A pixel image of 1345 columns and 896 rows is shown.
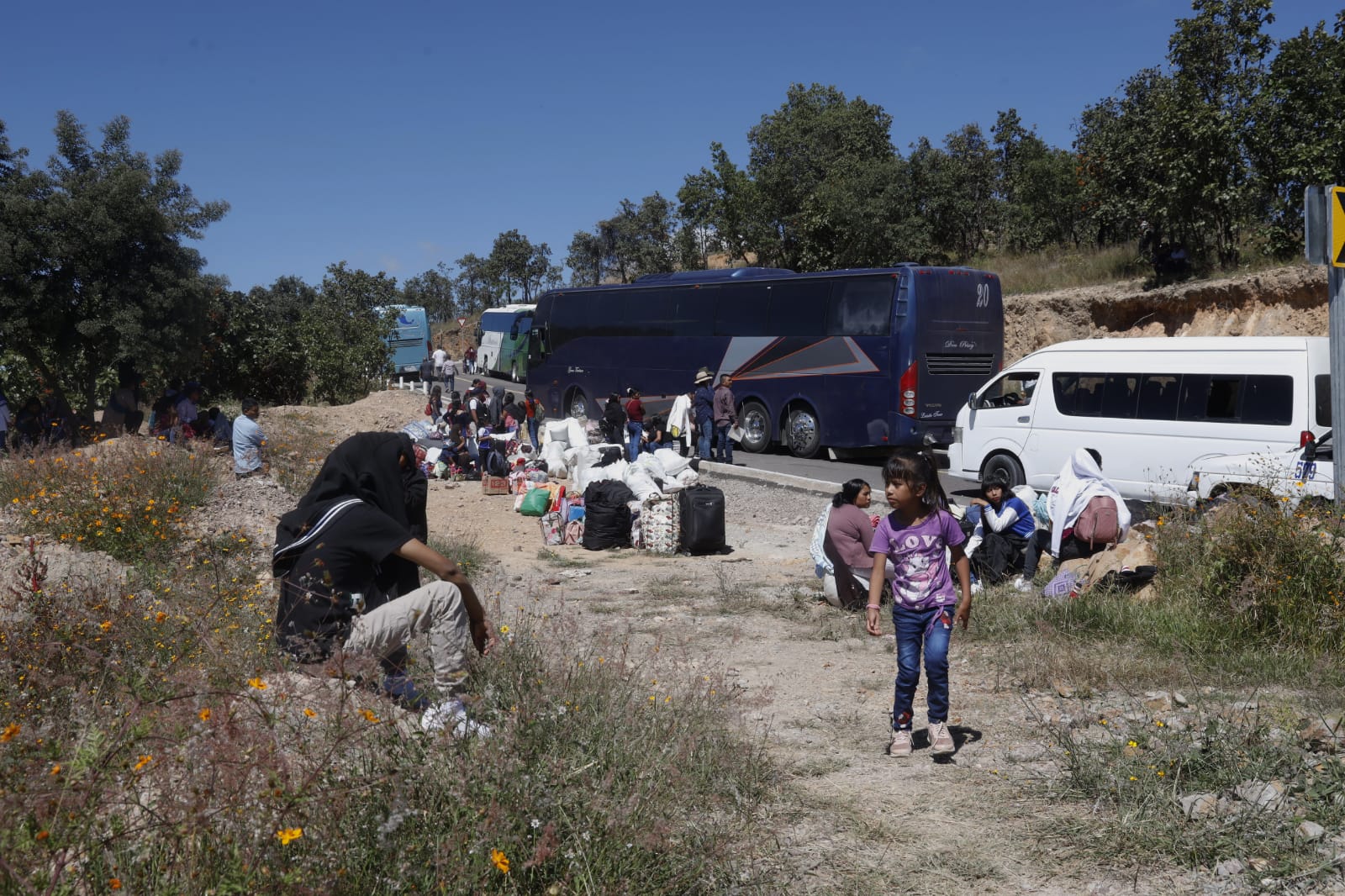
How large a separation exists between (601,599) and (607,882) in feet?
20.0

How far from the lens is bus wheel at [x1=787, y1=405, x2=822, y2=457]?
20172mm

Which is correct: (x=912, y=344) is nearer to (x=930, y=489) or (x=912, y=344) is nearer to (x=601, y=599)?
(x=601, y=599)

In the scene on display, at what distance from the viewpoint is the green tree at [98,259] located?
1784cm

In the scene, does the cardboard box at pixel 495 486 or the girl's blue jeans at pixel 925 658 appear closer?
the girl's blue jeans at pixel 925 658

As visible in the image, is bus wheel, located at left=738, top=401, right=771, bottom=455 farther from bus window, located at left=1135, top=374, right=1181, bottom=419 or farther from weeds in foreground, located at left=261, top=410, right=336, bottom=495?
bus window, located at left=1135, top=374, right=1181, bottom=419

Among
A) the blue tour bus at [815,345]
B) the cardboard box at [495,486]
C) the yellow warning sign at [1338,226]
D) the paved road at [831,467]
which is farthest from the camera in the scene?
the blue tour bus at [815,345]

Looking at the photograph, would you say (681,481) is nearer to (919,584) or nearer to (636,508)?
(636,508)

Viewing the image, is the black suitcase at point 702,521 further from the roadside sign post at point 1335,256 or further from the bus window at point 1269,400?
the roadside sign post at point 1335,256

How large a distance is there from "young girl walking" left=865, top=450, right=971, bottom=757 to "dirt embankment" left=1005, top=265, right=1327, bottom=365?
1822cm

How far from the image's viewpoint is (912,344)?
60.4 ft

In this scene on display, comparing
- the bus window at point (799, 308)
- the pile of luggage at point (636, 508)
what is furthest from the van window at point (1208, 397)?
the bus window at point (799, 308)

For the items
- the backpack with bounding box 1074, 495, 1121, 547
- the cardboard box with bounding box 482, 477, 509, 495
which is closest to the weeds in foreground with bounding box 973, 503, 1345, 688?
the backpack with bounding box 1074, 495, 1121, 547

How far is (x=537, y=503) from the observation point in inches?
586

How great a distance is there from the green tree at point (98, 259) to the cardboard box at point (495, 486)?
658 cm
